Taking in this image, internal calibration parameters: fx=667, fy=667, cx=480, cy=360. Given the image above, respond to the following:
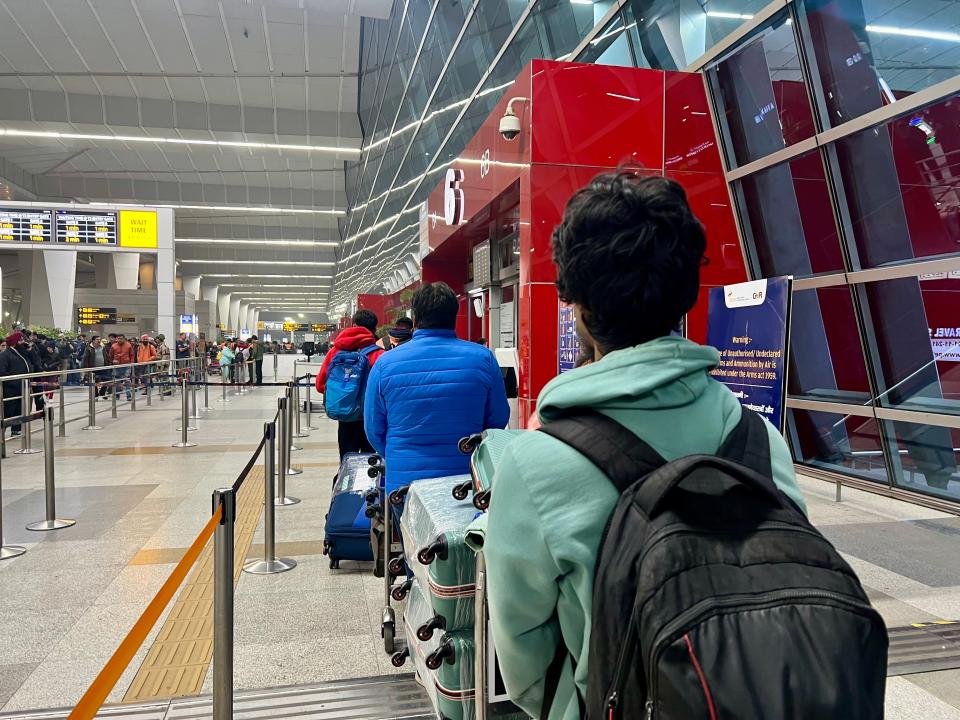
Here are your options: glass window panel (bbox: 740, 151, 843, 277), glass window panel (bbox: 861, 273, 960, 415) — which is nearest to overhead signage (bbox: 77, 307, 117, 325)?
glass window panel (bbox: 740, 151, 843, 277)

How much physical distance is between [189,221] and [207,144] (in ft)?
44.7

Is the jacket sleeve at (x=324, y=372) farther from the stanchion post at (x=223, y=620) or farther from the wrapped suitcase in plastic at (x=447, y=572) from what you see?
the wrapped suitcase in plastic at (x=447, y=572)

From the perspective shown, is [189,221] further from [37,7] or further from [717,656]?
[717,656]

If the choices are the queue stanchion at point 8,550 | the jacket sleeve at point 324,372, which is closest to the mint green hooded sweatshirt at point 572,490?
the jacket sleeve at point 324,372

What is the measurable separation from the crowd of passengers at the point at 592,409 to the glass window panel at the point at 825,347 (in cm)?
686

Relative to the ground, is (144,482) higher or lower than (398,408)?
lower

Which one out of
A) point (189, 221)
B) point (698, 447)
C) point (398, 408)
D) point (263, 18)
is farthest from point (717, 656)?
point (189, 221)

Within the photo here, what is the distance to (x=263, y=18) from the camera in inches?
563

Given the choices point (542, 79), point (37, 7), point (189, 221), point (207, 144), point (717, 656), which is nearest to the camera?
point (717, 656)

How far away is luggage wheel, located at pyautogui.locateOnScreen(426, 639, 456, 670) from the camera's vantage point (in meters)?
1.97

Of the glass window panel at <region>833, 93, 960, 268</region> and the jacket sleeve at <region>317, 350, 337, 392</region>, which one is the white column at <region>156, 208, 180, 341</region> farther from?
the glass window panel at <region>833, 93, 960, 268</region>

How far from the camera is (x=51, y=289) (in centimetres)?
2595

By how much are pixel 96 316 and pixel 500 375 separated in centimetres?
3422

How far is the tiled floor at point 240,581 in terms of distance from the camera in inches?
119
